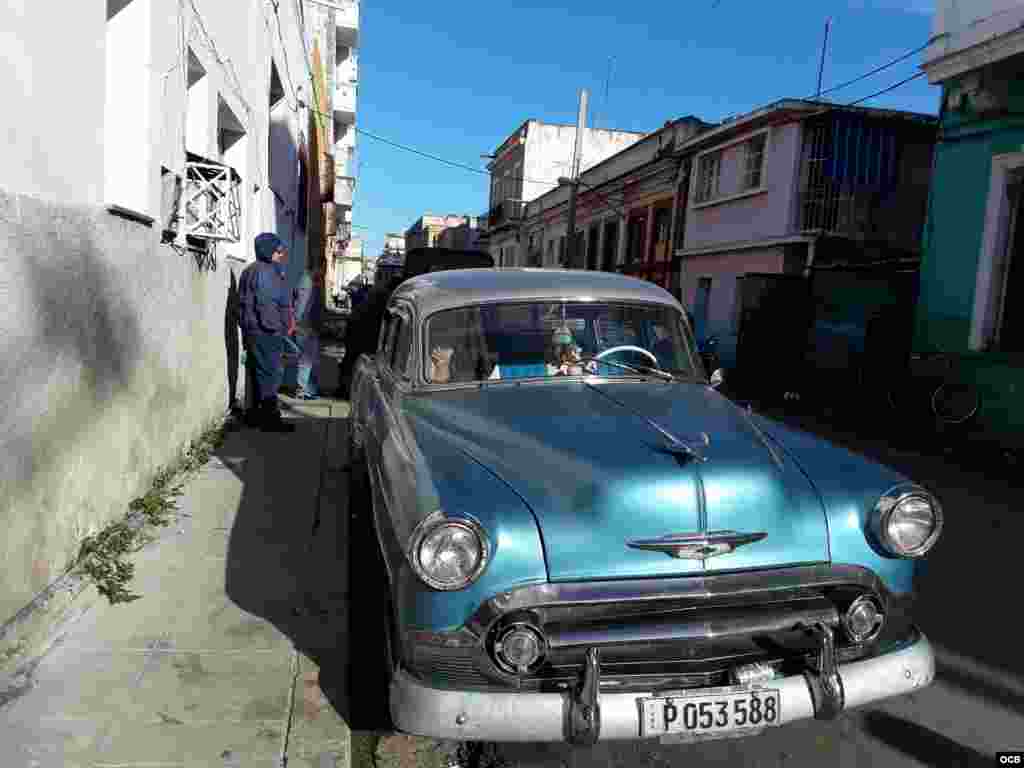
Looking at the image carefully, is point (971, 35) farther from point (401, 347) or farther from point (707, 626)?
point (707, 626)

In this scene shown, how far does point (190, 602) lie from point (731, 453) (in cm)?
257

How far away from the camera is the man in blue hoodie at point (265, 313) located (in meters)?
6.92

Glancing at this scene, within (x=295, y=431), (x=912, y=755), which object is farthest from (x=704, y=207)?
(x=912, y=755)

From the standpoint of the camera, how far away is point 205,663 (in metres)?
3.01

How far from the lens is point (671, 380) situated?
3627 mm

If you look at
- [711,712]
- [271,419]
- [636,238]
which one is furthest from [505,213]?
[711,712]

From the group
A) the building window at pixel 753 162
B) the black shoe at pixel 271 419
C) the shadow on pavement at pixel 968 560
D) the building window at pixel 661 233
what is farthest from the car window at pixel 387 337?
the building window at pixel 661 233

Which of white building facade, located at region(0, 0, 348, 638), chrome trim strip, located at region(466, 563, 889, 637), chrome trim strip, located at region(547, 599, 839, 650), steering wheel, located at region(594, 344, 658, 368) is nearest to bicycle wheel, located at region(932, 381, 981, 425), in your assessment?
steering wheel, located at region(594, 344, 658, 368)

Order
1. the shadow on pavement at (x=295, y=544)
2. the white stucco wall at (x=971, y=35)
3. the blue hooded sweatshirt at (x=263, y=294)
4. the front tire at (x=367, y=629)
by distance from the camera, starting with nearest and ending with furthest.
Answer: the front tire at (x=367, y=629) < the shadow on pavement at (x=295, y=544) < the blue hooded sweatshirt at (x=263, y=294) < the white stucco wall at (x=971, y=35)

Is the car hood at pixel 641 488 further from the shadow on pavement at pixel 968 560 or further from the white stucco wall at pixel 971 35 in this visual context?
the white stucco wall at pixel 971 35

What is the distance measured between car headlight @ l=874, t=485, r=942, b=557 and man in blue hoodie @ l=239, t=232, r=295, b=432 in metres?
5.71

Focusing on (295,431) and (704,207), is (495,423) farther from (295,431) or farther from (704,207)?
(704,207)

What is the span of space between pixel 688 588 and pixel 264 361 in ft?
18.7

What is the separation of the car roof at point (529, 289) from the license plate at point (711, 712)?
2.00 m
